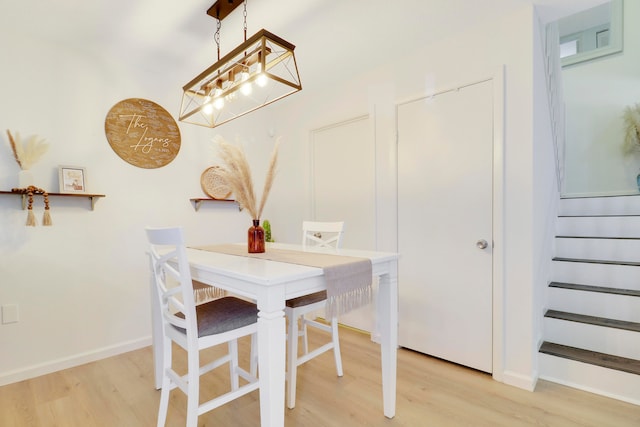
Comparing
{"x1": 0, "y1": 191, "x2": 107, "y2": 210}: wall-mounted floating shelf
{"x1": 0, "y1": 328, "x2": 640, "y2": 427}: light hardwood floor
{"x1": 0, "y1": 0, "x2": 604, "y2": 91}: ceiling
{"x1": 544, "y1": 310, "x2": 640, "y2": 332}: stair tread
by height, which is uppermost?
{"x1": 0, "y1": 0, "x2": 604, "y2": 91}: ceiling

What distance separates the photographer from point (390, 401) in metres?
1.64

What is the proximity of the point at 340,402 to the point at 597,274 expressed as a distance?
6.56ft

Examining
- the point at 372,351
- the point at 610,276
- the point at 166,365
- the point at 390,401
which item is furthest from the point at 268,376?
the point at 610,276

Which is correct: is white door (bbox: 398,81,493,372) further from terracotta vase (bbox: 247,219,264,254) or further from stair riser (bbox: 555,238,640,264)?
terracotta vase (bbox: 247,219,264,254)

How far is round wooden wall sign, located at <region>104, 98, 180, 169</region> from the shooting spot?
8.11ft

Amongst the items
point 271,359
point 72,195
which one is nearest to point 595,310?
point 271,359

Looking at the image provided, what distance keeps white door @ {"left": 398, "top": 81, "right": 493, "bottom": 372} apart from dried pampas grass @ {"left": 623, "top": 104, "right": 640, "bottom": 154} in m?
2.35

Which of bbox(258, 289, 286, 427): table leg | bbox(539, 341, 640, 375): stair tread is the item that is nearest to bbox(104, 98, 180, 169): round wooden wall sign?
bbox(258, 289, 286, 427): table leg

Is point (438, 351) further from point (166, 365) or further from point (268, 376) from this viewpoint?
point (166, 365)

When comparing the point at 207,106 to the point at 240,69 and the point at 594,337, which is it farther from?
the point at 594,337

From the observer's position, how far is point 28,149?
206 centimetres

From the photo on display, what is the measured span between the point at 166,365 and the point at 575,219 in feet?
10.6

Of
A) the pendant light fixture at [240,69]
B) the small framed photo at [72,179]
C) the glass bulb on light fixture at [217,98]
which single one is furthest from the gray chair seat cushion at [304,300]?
the small framed photo at [72,179]

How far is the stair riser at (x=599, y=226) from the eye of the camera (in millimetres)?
2498
